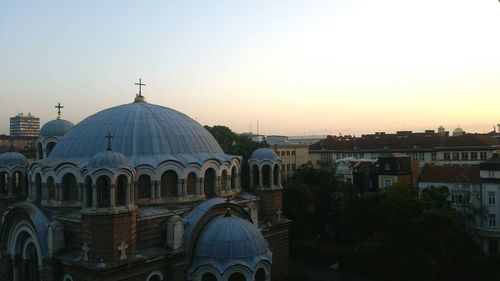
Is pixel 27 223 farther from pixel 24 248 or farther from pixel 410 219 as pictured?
pixel 410 219

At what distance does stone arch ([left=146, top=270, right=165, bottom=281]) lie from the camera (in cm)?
1636

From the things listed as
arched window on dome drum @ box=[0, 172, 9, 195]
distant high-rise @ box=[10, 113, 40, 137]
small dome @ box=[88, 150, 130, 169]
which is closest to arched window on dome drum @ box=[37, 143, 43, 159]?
arched window on dome drum @ box=[0, 172, 9, 195]

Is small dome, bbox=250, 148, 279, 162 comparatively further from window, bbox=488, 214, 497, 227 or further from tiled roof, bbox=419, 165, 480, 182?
window, bbox=488, 214, 497, 227

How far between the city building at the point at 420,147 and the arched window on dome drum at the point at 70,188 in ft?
129

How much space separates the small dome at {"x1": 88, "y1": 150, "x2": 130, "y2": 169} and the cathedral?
38mm

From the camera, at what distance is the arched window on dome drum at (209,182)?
20297 mm

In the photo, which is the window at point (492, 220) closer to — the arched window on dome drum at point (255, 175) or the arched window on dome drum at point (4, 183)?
the arched window on dome drum at point (255, 175)

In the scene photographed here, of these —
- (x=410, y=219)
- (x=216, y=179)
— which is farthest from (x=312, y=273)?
(x=216, y=179)

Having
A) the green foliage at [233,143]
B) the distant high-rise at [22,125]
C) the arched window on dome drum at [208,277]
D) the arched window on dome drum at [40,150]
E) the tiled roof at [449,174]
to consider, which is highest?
the distant high-rise at [22,125]

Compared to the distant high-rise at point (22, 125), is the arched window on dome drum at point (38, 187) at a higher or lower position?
lower

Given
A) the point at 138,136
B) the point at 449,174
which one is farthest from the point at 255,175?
the point at 449,174

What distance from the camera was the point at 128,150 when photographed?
19359 millimetres

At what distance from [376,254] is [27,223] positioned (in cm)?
1690

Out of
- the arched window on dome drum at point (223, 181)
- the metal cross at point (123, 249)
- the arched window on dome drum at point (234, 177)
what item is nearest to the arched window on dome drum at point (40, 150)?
the arched window on dome drum at point (223, 181)
